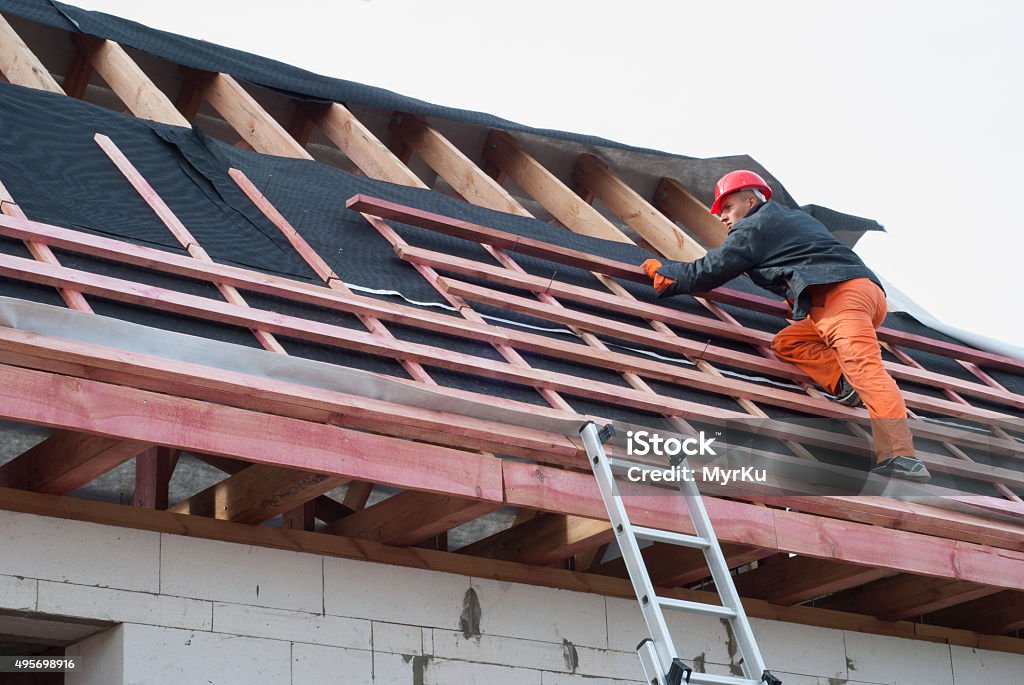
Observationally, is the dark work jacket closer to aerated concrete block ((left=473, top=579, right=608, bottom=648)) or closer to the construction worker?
the construction worker

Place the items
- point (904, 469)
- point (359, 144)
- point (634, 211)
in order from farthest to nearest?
point (634, 211) < point (359, 144) < point (904, 469)

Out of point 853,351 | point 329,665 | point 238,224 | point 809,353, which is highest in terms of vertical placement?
point 238,224

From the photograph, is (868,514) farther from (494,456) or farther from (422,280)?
(422,280)

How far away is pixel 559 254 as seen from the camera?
18.4ft

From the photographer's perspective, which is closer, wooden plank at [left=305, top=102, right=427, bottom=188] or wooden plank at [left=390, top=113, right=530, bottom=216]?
wooden plank at [left=305, top=102, right=427, bottom=188]

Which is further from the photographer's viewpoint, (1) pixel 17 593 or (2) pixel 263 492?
(2) pixel 263 492

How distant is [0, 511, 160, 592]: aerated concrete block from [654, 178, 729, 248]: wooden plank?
494 cm

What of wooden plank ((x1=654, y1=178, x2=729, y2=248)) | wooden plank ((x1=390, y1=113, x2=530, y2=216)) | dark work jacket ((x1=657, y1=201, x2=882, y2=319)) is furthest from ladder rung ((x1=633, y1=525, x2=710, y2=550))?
wooden plank ((x1=654, y1=178, x2=729, y2=248))

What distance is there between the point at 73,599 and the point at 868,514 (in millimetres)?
2732

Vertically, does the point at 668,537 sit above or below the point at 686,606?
above

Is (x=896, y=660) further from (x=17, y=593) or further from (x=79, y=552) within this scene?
(x=17, y=593)

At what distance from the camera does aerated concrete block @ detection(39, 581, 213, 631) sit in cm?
377

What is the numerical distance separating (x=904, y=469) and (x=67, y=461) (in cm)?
309

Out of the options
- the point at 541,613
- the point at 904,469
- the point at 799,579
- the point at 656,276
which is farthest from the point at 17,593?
the point at 904,469
